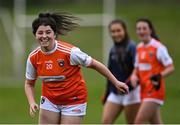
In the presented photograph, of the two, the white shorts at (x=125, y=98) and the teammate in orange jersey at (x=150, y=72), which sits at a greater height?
the teammate in orange jersey at (x=150, y=72)

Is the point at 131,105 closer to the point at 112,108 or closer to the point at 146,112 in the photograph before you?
the point at 112,108

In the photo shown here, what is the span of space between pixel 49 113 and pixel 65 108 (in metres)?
0.21

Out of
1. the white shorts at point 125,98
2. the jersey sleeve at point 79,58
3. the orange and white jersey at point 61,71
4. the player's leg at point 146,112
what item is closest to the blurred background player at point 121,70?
the white shorts at point 125,98

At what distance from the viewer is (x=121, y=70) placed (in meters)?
12.0

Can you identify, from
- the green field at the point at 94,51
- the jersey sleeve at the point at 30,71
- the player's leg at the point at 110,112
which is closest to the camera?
the jersey sleeve at the point at 30,71


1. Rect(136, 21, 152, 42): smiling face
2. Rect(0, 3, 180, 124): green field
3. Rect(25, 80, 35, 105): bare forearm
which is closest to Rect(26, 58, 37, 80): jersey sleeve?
Rect(25, 80, 35, 105): bare forearm

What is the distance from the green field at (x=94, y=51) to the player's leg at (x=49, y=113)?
6.57 meters

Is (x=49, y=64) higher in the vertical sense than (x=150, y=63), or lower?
higher

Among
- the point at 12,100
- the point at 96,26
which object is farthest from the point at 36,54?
the point at 96,26

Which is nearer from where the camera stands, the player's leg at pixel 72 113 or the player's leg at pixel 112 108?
the player's leg at pixel 72 113

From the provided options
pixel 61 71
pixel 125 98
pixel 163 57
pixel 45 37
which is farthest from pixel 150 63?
pixel 45 37

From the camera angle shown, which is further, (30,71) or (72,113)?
(30,71)

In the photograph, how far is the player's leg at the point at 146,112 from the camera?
11484mm

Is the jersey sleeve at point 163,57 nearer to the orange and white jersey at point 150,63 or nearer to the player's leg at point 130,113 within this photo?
the orange and white jersey at point 150,63
